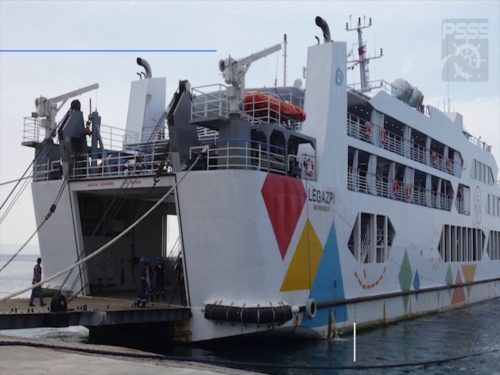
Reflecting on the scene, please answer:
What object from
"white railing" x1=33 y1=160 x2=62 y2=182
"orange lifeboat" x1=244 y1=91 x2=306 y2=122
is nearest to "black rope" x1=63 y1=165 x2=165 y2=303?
"white railing" x1=33 y1=160 x2=62 y2=182

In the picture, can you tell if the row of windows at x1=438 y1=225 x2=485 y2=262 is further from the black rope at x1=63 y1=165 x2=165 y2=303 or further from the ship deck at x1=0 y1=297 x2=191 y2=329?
the ship deck at x1=0 y1=297 x2=191 y2=329

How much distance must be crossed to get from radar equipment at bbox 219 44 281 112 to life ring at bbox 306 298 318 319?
4535mm

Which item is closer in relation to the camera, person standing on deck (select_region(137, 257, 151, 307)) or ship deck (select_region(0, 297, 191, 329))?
ship deck (select_region(0, 297, 191, 329))

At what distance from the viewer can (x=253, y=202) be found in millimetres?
12633

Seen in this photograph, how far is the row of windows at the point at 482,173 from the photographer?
27819mm

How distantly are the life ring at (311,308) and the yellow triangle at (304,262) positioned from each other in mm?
330

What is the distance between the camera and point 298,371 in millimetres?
11773

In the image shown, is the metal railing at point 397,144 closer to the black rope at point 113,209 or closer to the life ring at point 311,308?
the life ring at point 311,308

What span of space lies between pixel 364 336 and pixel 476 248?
45.2ft

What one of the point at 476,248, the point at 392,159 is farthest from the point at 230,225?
the point at 476,248

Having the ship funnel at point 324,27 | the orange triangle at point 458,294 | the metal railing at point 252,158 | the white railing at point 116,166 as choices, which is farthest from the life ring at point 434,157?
the white railing at point 116,166

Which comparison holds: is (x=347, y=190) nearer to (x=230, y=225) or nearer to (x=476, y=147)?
(x=230, y=225)

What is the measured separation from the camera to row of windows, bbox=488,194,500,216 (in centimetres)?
2988

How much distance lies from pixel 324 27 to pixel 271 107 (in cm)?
268
